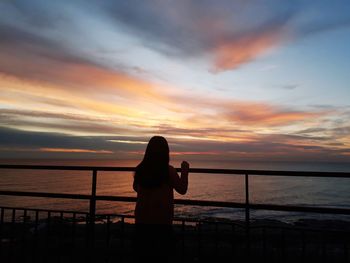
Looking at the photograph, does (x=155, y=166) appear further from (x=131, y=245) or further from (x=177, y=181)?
(x=131, y=245)

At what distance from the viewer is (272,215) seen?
36250 mm

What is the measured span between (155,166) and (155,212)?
49cm

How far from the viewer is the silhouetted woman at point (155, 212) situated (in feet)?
11.2

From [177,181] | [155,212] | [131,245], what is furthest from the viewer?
[131,245]

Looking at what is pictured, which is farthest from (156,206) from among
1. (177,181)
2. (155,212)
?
(177,181)

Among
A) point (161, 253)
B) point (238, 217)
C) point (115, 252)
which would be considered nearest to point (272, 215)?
point (238, 217)

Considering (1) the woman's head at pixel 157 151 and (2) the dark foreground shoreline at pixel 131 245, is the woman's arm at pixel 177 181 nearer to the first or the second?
(1) the woman's head at pixel 157 151

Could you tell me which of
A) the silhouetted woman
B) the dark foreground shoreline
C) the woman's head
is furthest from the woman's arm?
the dark foreground shoreline

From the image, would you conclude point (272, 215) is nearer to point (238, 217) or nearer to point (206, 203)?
point (238, 217)

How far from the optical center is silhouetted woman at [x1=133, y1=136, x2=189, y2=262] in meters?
3.42

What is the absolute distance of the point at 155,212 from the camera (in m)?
3.40

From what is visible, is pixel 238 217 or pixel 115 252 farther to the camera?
pixel 238 217

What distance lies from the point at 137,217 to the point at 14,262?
325 cm

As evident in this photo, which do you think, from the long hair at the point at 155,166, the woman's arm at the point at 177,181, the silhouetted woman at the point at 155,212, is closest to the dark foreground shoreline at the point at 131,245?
the silhouetted woman at the point at 155,212
